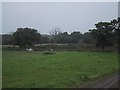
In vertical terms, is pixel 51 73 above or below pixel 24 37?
below

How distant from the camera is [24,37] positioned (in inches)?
3733

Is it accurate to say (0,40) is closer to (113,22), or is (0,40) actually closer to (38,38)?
(38,38)

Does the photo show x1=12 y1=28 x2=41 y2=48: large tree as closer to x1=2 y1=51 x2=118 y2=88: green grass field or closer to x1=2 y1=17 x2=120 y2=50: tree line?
x1=2 y1=17 x2=120 y2=50: tree line

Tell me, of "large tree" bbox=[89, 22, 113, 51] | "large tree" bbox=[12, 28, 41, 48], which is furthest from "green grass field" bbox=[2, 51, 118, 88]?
"large tree" bbox=[12, 28, 41, 48]

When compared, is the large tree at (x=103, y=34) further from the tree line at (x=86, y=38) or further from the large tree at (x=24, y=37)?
the large tree at (x=24, y=37)

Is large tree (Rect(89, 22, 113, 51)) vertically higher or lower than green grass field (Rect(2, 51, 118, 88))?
higher

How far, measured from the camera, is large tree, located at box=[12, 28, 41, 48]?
310 feet

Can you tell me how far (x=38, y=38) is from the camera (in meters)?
102

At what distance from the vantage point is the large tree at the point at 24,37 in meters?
94.4

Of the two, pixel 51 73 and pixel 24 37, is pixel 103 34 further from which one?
pixel 51 73

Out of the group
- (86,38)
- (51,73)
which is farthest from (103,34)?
Result: (51,73)

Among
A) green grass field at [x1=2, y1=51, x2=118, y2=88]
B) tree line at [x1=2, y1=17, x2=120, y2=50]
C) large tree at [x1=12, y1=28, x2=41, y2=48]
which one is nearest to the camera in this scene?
green grass field at [x1=2, y1=51, x2=118, y2=88]

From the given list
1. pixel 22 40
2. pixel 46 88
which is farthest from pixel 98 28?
pixel 46 88

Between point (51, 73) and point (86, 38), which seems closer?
point (51, 73)
